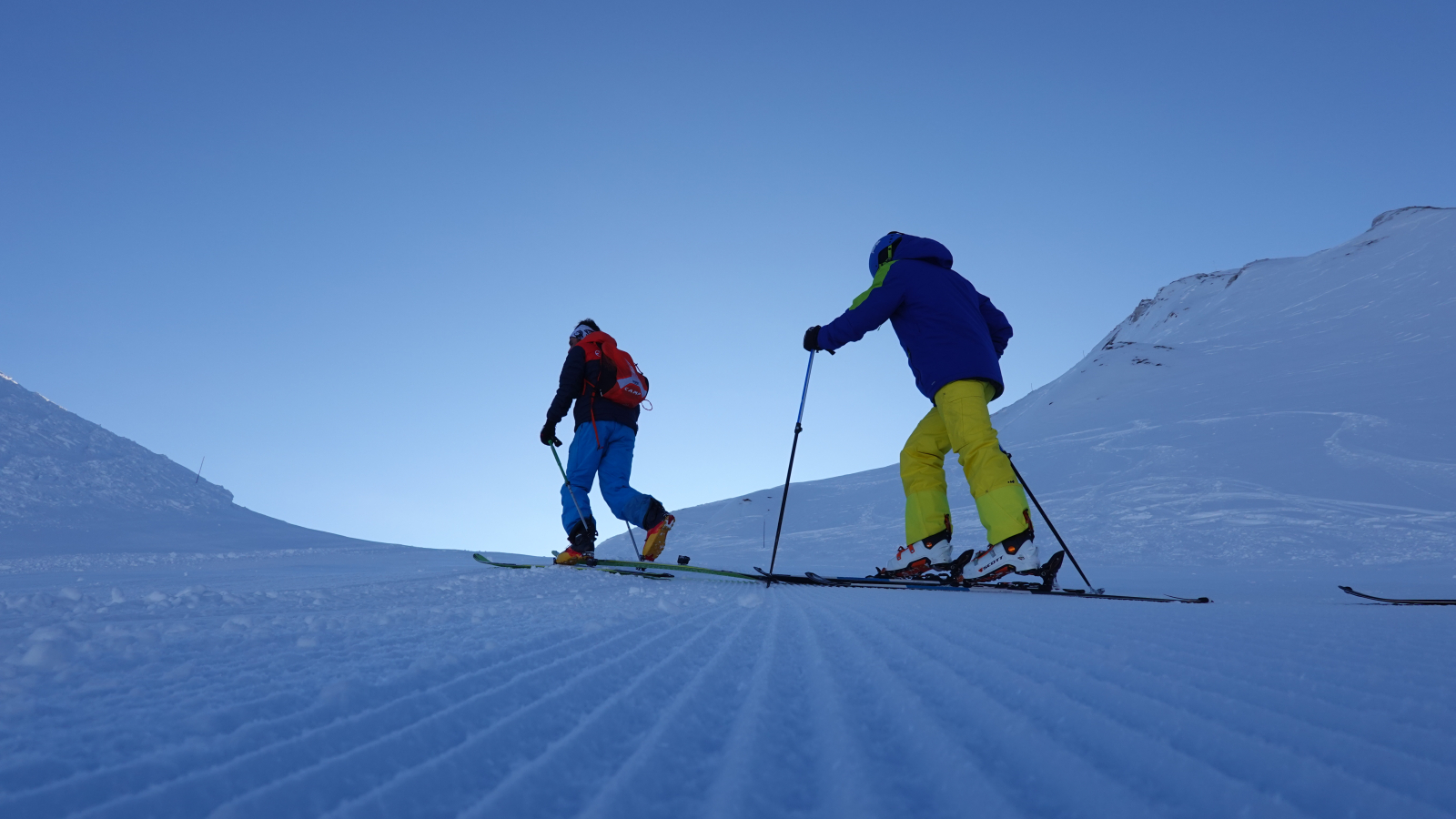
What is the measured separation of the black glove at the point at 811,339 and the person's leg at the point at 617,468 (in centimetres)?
156

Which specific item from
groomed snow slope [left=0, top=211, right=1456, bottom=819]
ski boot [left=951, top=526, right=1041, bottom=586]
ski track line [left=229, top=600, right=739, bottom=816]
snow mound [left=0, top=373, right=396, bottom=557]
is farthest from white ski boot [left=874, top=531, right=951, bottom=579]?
snow mound [left=0, top=373, right=396, bottom=557]

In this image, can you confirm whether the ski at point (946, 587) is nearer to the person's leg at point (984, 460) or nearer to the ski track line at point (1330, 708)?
the person's leg at point (984, 460)

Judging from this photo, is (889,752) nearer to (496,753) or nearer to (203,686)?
(496,753)

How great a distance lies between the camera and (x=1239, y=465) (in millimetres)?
7262

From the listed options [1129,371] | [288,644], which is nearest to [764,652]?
[288,644]

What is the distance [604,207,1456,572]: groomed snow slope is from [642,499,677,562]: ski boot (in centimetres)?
117

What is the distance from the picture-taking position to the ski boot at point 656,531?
4.05m

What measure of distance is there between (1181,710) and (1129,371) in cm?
1992

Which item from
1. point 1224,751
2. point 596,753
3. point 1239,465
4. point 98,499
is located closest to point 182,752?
point 596,753

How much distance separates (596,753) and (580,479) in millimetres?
3904

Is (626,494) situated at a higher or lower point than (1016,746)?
higher

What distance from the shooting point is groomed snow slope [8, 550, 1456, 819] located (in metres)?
0.42

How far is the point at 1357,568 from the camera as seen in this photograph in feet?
13.1

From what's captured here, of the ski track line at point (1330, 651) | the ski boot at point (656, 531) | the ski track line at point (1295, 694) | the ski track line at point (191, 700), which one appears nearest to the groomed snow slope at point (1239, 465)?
the ski boot at point (656, 531)
